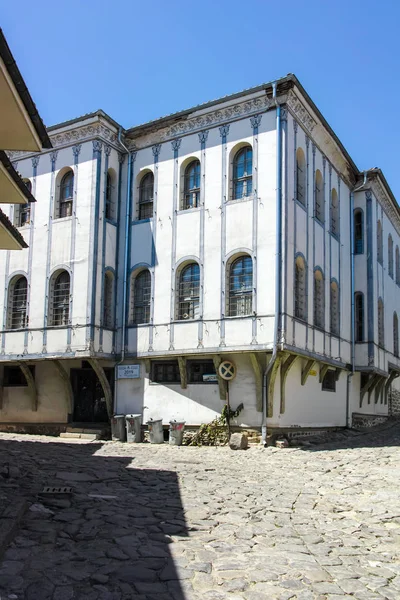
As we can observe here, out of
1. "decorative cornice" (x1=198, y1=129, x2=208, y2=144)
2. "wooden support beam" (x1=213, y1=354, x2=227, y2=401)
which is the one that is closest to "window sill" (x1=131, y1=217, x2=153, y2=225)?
"decorative cornice" (x1=198, y1=129, x2=208, y2=144)

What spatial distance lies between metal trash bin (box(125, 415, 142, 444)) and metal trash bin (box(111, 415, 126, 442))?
0.61 ft

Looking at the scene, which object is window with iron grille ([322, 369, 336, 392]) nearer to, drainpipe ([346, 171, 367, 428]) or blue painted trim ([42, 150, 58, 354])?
drainpipe ([346, 171, 367, 428])

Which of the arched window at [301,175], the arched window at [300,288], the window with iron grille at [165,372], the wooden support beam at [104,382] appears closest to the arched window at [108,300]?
the wooden support beam at [104,382]

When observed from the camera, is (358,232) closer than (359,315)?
No

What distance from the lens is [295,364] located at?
56.7 feet

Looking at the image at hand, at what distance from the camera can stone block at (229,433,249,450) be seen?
15.4m

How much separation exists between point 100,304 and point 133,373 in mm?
2174

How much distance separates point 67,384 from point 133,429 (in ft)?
8.91

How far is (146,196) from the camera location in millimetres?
19203

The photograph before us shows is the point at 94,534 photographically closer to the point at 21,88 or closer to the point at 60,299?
the point at 21,88

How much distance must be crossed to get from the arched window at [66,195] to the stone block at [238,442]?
8338mm

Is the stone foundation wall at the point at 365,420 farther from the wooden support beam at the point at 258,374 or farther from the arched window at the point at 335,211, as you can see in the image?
the wooden support beam at the point at 258,374

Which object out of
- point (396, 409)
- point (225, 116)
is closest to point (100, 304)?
point (225, 116)

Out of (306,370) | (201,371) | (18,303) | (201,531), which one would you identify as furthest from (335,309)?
(201,531)
